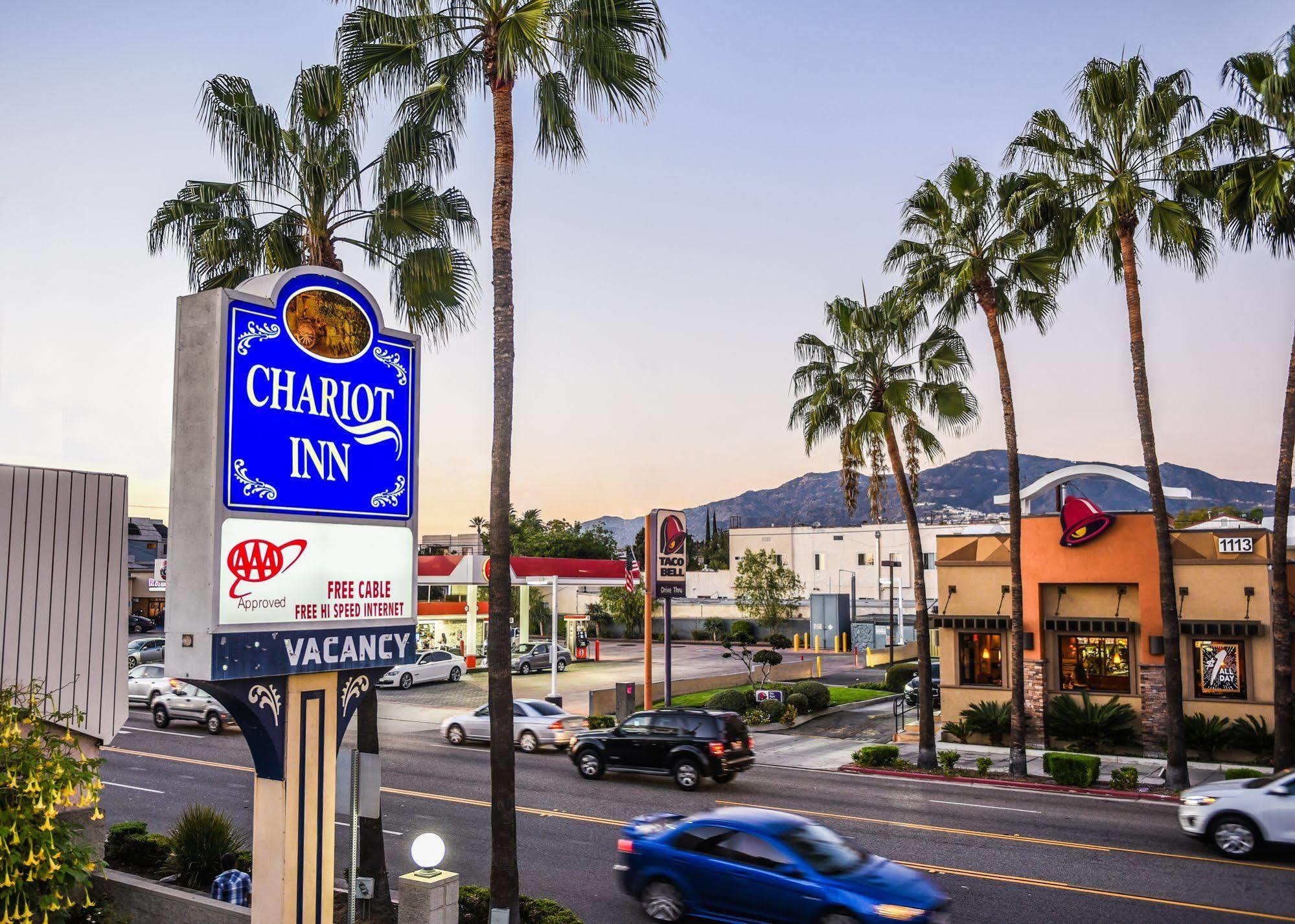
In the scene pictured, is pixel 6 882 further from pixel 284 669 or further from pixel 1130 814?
pixel 1130 814

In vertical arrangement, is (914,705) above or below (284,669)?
below

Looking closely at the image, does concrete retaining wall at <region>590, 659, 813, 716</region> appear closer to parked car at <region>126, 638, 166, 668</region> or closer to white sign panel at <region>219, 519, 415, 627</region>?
white sign panel at <region>219, 519, 415, 627</region>

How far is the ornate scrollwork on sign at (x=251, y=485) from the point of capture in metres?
8.38

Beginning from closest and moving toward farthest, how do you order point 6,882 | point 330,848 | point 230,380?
point 6,882, point 230,380, point 330,848

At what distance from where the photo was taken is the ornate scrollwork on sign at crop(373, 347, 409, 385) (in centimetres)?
968

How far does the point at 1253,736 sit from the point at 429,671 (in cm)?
3162

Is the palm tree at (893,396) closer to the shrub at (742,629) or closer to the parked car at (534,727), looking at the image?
the parked car at (534,727)

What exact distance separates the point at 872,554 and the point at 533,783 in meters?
73.1

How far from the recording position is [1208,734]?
25.1 metres

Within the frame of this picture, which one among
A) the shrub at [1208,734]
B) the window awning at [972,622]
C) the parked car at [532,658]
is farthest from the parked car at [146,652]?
the shrub at [1208,734]

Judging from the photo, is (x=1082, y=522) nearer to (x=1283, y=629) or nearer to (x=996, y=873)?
(x=1283, y=629)

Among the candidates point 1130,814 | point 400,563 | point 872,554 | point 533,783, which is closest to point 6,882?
point 400,563

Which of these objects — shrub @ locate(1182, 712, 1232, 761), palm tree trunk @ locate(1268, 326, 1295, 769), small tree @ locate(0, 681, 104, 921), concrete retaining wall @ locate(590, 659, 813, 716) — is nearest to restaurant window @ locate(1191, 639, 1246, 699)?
shrub @ locate(1182, 712, 1232, 761)

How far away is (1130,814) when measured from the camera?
19688 millimetres
